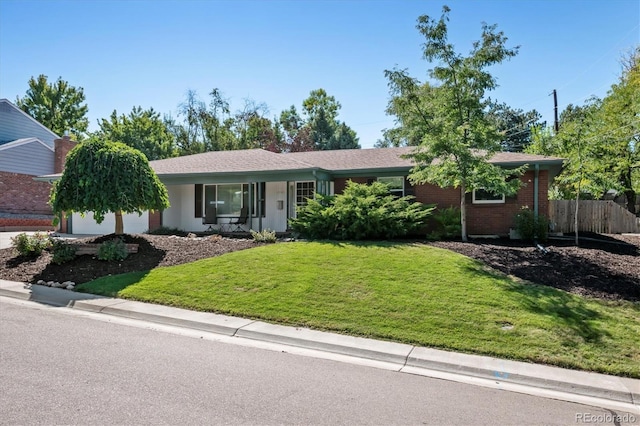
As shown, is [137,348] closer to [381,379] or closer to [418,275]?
[381,379]

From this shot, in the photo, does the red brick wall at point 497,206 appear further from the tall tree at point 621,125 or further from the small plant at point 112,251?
the small plant at point 112,251

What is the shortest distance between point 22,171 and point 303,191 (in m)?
20.1

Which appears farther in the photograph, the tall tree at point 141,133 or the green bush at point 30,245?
the tall tree at point 141,133

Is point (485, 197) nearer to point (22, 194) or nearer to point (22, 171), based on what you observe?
point (22, 194)

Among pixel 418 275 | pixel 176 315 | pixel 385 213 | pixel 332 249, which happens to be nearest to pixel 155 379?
pixel 176 315

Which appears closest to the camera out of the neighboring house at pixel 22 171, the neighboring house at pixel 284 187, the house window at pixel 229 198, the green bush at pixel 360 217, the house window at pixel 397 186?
the green bush at pixel 360 217

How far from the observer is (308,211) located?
46.3 ft

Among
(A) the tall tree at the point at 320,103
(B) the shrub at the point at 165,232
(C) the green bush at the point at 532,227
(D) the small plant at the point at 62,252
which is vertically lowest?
(D) the small plant at the point at 62,252

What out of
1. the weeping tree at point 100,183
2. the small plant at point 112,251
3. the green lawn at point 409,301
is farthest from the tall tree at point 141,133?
the green lawn at point 409,301

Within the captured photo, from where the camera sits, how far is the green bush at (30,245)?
1163cm

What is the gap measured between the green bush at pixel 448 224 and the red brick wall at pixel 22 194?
22.9 m

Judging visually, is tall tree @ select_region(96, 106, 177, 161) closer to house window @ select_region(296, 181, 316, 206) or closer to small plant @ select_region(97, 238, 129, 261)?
house window @ select_region(296, 181, 316, 206)

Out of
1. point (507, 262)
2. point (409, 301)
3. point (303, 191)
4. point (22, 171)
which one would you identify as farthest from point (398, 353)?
point (22, 171)

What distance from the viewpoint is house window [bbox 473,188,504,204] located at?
49.4 feet
